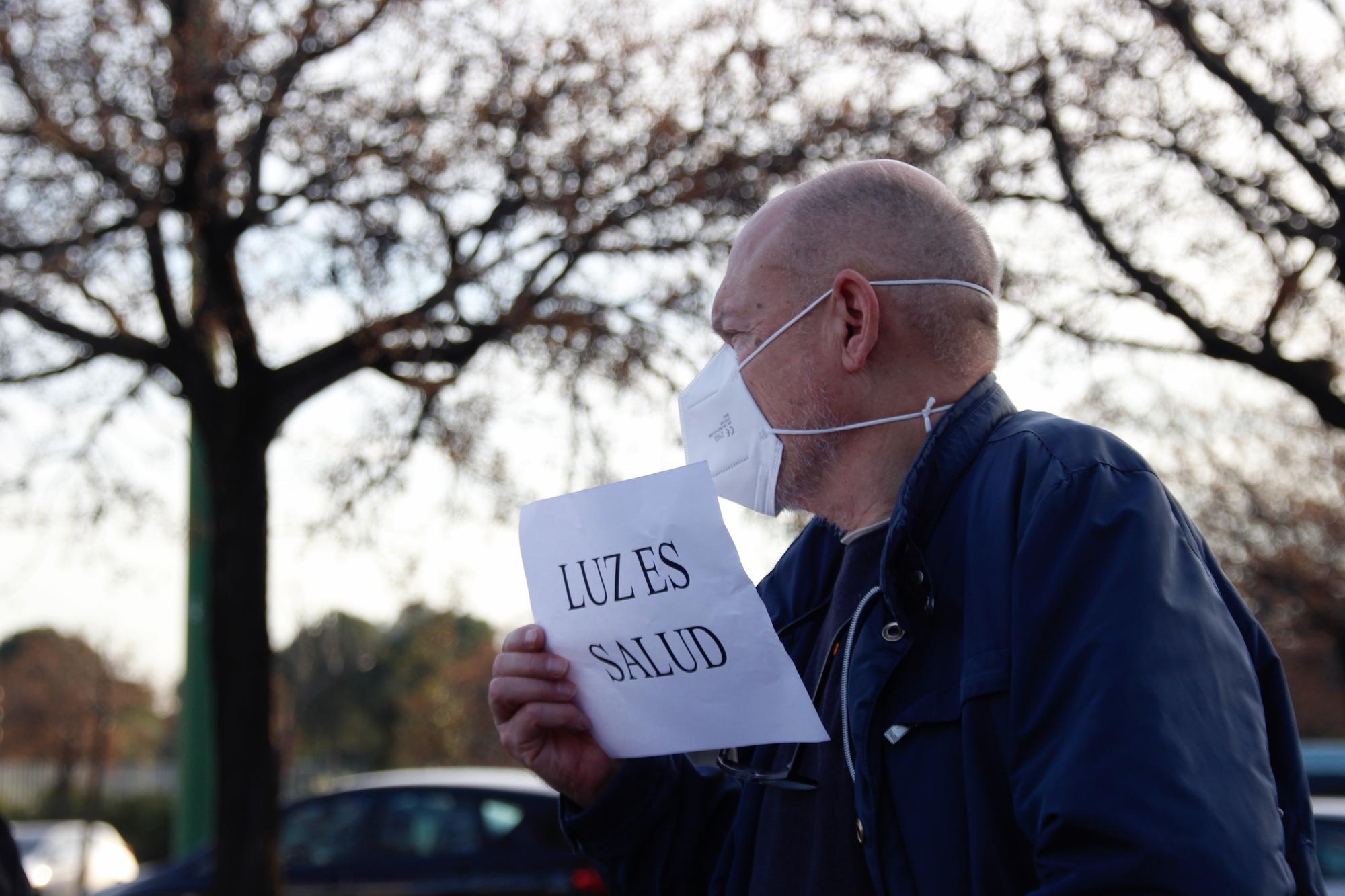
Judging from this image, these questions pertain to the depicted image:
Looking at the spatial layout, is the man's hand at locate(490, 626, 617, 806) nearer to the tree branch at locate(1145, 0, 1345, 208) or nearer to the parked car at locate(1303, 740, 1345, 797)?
the tree branch at locate(1145, 0, 1345, 208)

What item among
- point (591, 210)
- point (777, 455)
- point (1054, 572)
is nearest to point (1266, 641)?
point (1054, 572)

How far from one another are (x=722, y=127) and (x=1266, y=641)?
21.8 ft

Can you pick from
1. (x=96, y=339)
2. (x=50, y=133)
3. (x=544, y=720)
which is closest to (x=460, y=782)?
(x=96, y=339)

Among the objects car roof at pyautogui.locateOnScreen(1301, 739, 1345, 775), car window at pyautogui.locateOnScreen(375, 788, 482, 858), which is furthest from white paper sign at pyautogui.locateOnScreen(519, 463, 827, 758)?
car roof at pyautogui.locateOnScreen(1301, 739, 1345, 775)

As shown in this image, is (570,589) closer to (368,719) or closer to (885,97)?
(885,97)

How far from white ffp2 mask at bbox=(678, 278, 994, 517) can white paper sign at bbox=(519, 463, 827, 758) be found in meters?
0.20

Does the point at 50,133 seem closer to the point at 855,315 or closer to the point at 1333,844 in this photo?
the point at 855,315

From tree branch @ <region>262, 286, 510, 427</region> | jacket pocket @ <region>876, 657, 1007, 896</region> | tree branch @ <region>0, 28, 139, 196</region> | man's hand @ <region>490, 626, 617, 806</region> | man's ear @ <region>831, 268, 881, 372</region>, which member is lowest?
jacket pocket @ <region>876, 657, 1007, 896</region>

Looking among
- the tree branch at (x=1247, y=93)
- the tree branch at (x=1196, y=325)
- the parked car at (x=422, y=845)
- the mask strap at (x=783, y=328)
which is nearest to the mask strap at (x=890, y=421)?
the mask strap at (x=783, y=328)

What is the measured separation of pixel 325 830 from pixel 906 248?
24.9 ft

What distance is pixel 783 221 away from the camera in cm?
212

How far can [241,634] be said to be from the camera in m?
8.42

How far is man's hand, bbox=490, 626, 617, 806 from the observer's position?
217 cm

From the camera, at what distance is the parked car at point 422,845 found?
25.8 ft
